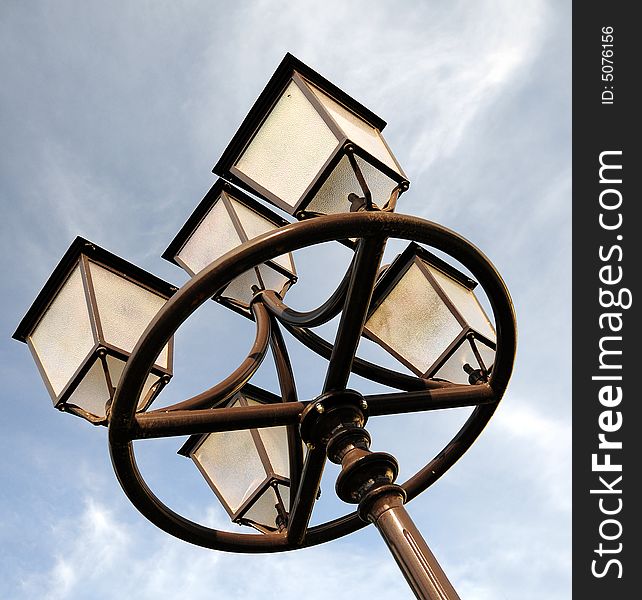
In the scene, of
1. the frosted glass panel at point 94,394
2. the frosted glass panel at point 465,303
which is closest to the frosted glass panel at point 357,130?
the frosted glass panel at point 465,303

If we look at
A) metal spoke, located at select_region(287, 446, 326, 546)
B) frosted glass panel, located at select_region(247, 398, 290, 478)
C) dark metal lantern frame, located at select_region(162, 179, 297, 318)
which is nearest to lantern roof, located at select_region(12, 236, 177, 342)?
dark metal lantern frame, located at select_region(162, 179, 297, 318)

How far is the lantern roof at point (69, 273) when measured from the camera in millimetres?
2871

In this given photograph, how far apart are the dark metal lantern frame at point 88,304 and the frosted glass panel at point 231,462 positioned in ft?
1.77

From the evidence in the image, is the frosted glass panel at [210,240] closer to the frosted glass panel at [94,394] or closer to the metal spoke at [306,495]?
the frosted glass panel at [94,394]

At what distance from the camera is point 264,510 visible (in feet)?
10.5

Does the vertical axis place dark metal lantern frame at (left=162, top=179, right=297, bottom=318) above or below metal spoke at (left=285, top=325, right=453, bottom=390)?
above

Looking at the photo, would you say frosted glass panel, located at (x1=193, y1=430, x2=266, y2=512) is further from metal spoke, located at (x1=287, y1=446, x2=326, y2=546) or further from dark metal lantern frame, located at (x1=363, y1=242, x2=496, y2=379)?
dark metal lantern frame, located at (x1=363, y1=242, x2=496, y2=379)

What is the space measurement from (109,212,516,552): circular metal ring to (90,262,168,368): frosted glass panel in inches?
23.3

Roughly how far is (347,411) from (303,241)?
64 cm

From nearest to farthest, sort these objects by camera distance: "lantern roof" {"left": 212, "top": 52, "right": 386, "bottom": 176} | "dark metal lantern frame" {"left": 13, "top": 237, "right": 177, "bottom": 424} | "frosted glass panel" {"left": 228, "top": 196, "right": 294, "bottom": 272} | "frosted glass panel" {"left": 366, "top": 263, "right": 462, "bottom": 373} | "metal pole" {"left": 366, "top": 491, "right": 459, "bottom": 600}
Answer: "metal pole" {"left": 366, "top": 491, "right": 459, "bottom": 600}, "dark metal lantern frame" {"left": 13, "top": 237, "right": 177, "bottom": 424}, "lantern roof" {"left": 212, "top": 52, "right": 386, "bottom": 176}, "frosted glass panel" {"left": 366, "top": 263, "right": 462, "bottom": 373}, "frosted glass panel" {"left": 228, "top": 196, "right": 294, "bottom": 272}

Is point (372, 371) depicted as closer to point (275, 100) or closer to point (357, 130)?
point (357, 130)

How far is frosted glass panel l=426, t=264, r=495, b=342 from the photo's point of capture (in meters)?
3.10

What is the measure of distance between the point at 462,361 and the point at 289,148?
1.19m

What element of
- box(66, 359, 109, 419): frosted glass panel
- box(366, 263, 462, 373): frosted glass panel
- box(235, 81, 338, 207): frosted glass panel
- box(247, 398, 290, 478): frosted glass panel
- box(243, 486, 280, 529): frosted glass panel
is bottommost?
box(243, 486, 280, 529): frosted glass panel
